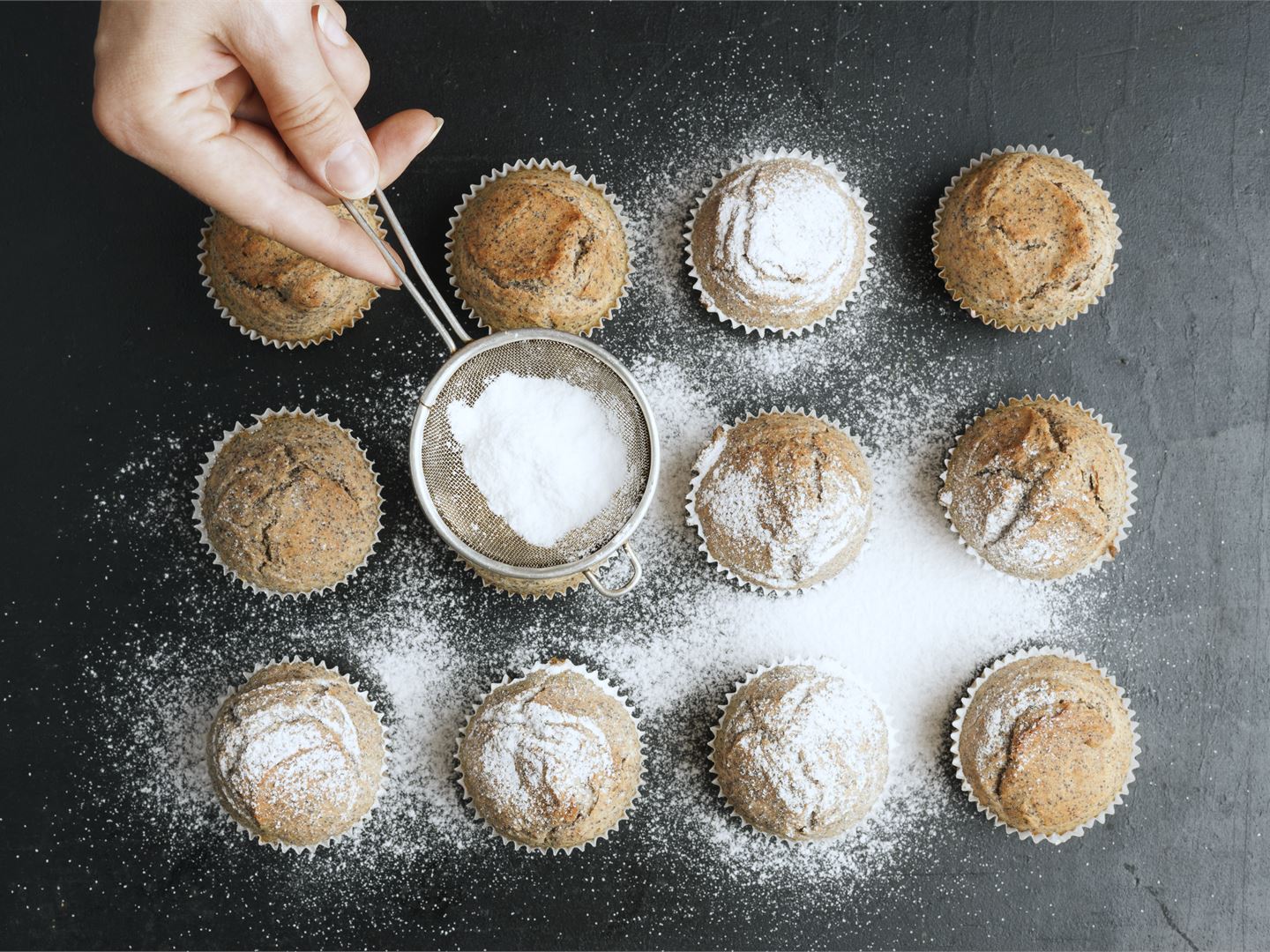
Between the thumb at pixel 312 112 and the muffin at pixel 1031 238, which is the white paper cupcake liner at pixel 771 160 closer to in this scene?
the muffin at pixel 1031 238

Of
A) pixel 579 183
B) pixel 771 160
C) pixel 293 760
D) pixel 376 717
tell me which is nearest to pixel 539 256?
pixel 579 183

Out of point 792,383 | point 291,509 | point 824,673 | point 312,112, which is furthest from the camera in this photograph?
point 792,383

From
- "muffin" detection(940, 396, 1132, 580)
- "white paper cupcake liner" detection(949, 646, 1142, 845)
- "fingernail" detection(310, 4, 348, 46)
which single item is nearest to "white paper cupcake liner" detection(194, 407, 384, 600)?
"fingernail" detection(310, 4, 348, 46)

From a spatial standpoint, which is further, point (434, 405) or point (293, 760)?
point (293, 760)

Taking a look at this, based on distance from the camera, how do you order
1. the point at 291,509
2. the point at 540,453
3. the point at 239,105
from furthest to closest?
1. the point at 291,509
2. the point at 540,453
3. the point at 239,105

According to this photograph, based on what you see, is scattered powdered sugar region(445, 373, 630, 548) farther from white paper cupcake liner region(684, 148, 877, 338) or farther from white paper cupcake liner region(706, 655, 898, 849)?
white paper cupcake liner region(706, 655, 898, 849)

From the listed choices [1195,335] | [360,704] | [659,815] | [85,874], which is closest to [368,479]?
[360,704]

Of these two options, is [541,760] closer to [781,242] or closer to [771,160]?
[781,242]

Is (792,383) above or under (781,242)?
under
